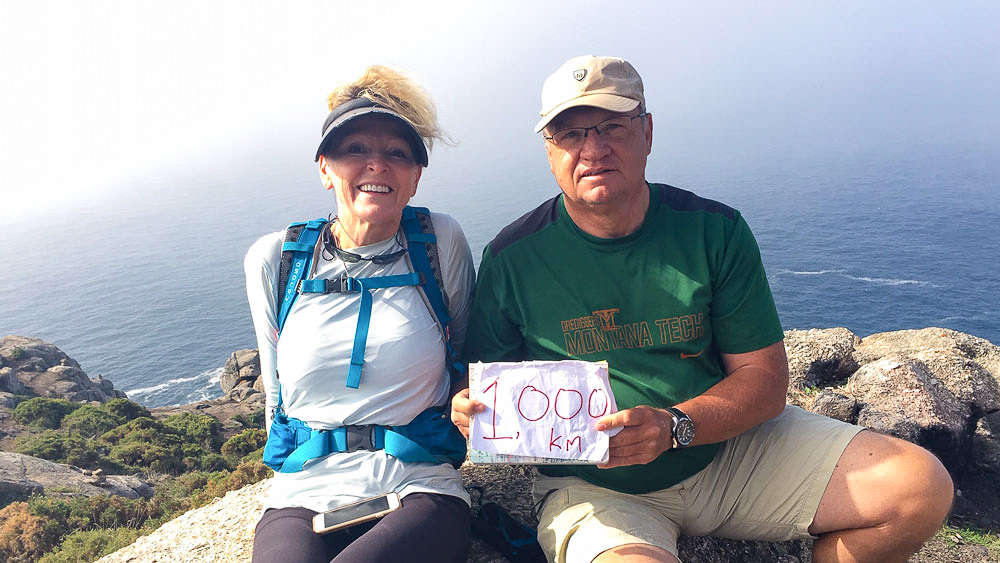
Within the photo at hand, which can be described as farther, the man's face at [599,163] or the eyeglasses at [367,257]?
the eyeglasses at [367,257]

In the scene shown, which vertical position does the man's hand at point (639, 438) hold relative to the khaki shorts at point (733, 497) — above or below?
above

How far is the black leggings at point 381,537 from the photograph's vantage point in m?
3.04

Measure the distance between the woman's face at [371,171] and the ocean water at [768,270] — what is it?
126 feet

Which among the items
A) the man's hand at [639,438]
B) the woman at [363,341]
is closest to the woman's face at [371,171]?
the woman at [363,341]

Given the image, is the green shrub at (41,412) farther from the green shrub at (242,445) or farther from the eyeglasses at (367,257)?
the eyeglasses at (367,257)

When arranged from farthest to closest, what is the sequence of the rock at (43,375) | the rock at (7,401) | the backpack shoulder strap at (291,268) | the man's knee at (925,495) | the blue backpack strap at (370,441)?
the rock at (43,375)
the rock at (7,401)
the backpack shoulder strap at (291,268)
the blue backpack strap at (370,441)
the man's knee at (925,495)

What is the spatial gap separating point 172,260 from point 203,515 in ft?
567

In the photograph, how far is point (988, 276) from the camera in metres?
74.9

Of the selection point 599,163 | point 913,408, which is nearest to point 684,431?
point 599,163

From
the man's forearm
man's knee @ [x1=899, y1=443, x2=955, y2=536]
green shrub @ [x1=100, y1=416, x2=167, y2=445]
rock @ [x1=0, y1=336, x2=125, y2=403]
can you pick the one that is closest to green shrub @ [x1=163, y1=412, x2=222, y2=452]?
Result: green shrub @ [x1=100, y1=416, x2=167, y2=445]

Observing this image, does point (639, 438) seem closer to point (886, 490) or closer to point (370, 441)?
point (886, 490)

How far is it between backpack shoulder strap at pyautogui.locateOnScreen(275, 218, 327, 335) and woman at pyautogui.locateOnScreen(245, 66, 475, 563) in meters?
0.02

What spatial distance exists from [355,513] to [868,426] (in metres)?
5.83

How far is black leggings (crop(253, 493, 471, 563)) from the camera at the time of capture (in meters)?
3.04
